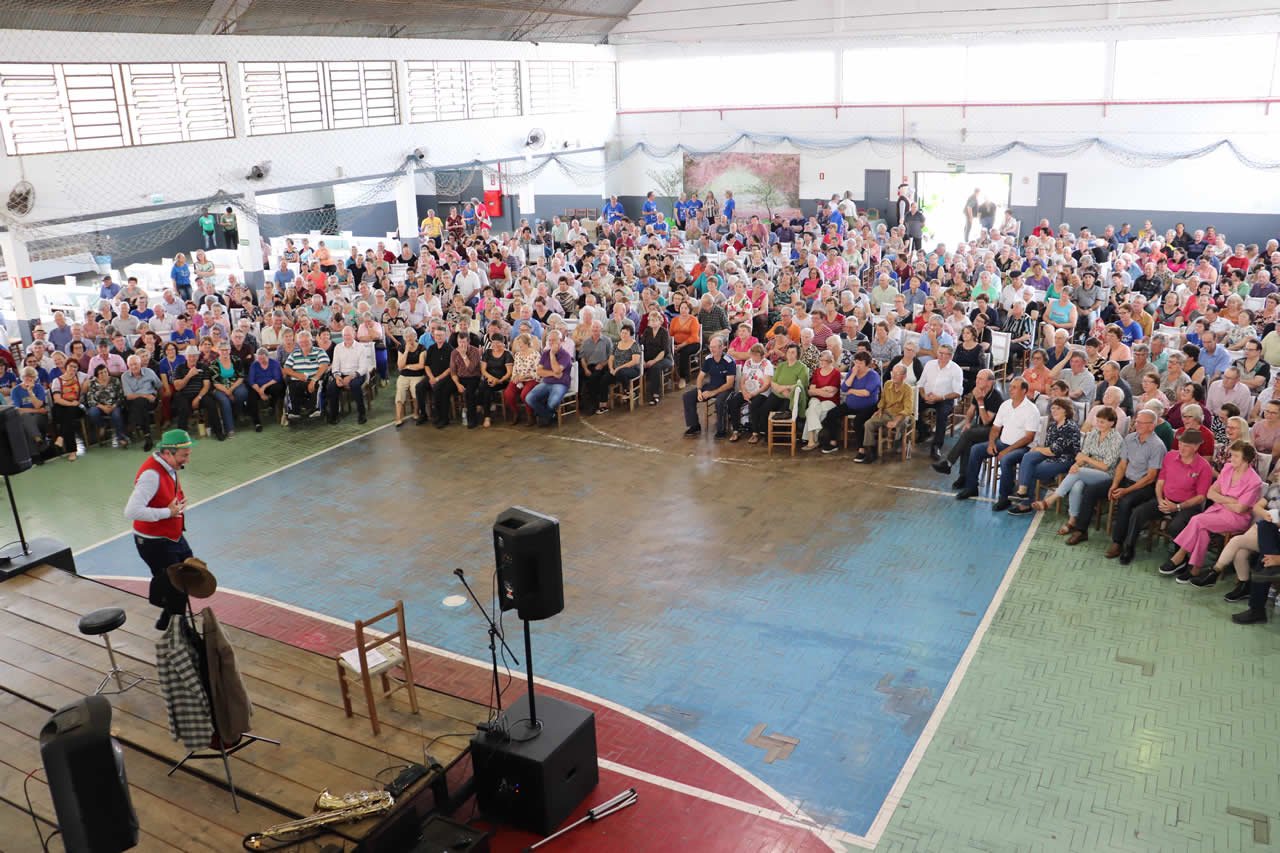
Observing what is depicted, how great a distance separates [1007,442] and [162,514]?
680 centimetres

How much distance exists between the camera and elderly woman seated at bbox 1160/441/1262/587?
694 centimetres

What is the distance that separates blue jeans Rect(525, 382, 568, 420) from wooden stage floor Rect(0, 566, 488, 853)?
5.35 metres

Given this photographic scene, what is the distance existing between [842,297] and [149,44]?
11.4 meters

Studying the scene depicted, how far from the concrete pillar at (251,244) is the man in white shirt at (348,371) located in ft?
21.1

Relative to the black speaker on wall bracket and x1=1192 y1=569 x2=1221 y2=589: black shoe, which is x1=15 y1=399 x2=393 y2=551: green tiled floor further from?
x1=1192 y1=569 x2=1221 y2=589: black shoe

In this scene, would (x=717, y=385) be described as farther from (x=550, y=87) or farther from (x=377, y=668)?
(x=550, y=87)

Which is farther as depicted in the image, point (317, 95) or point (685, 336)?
point (317, 95)

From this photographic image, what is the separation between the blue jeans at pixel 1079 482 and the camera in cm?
789

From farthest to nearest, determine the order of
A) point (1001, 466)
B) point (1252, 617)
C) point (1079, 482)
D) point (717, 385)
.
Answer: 1. point (717, 385)
2. point (1001, 466)
3. point (1079, 482)
4. point (1252, 617)

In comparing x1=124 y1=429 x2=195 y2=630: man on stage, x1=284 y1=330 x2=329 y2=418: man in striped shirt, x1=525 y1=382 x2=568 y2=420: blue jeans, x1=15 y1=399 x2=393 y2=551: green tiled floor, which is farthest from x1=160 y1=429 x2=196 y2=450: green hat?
x1=284 y1=330 x2=329 y2=418: man in striped shirt

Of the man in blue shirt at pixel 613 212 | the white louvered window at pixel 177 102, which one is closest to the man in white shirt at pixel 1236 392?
the white louvered window at pixel 177 102

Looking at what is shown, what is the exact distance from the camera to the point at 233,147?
653 inches

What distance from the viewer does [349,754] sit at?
506 centimetres

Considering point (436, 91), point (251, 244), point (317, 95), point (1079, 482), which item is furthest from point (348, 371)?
point (436, 91)
